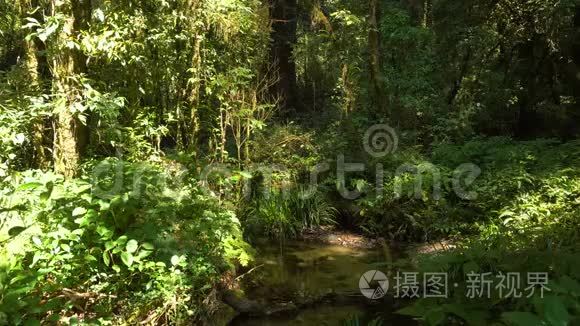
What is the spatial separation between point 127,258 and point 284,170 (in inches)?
204

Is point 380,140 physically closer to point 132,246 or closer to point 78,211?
point 132,246

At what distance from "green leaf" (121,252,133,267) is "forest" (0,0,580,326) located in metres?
0.02

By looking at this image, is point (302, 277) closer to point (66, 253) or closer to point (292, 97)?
point (66, 253)

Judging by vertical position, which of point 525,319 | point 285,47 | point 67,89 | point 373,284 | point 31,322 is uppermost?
point 285,47

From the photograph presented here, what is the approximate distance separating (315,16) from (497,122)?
4.92 meters

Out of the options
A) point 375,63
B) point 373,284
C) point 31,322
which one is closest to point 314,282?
point 373,284

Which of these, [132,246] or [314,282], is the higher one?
[132,246]

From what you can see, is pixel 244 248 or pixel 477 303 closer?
pixel 477 303

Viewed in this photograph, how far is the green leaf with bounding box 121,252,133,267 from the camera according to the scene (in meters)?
4.07

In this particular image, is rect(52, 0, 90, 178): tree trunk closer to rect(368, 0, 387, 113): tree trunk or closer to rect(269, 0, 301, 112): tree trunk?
rect(368, 0, 387, 113): tree trunk

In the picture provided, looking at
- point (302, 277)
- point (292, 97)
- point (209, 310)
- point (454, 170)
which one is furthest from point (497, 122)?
point (209, 310)

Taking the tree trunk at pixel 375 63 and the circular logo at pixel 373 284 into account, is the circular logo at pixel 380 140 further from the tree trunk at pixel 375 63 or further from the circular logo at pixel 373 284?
the circular logo at pixel 373 284

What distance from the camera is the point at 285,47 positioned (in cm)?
1320

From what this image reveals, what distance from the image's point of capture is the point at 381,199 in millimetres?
8492
